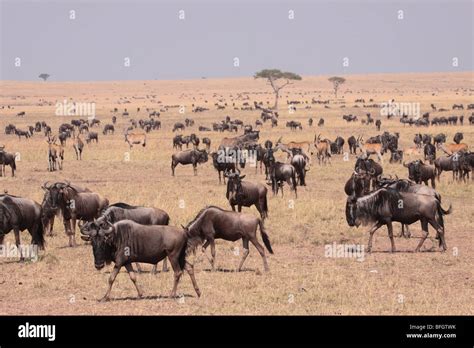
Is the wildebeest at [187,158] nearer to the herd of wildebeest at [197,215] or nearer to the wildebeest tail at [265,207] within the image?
the herd of wildebeest at [197,215]

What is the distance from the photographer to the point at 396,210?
16.7 m

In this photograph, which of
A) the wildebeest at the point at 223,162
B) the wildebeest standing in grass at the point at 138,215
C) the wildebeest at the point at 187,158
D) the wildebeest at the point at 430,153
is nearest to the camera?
the wildebeest standing in grass at the point at 138,215

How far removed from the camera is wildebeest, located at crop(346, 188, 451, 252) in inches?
653

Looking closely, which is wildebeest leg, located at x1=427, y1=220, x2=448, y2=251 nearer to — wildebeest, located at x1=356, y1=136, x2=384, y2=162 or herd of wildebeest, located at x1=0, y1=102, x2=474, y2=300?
herd of wildebeest, located at x1=0, y1=102, x2=474, y2=300

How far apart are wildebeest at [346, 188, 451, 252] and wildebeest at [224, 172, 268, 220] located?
3.39 metres

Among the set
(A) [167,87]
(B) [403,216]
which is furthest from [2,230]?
(A) [167,87]

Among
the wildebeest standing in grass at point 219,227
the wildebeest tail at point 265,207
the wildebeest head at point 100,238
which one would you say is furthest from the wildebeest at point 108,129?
the wildebeest head at point 100,238

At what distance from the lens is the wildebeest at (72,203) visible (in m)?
17.0

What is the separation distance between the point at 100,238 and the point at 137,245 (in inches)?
24.9

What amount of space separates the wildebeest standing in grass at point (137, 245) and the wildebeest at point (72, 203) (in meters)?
5.16

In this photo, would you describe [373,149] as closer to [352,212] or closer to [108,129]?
[352,212]

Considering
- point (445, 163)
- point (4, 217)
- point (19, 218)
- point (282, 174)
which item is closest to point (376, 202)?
point (19, 218)

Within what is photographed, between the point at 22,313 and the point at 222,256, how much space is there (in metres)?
5.72

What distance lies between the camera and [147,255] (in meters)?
12.0
